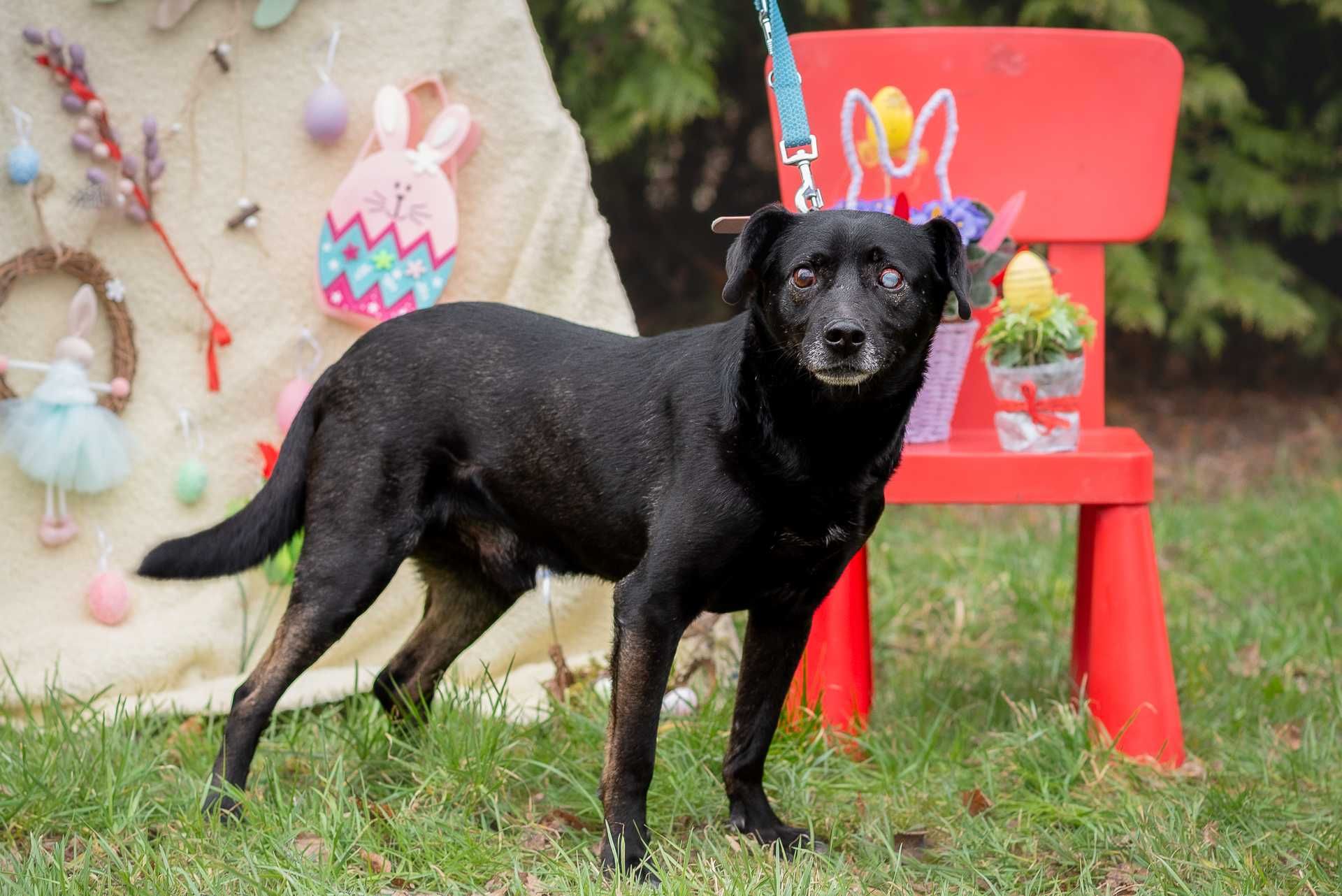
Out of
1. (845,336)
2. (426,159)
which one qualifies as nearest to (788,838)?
(845,336)

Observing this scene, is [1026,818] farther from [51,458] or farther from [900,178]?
[51,458]

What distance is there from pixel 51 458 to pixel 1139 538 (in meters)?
2.78

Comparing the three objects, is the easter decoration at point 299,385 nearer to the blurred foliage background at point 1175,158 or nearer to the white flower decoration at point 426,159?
the white flower decoration at point 426,159

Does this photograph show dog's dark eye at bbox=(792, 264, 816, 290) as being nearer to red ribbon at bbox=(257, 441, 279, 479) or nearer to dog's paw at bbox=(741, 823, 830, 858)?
dog's paw at bbox=(741, 823, 830, 858)

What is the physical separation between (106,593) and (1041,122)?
287 centimetres

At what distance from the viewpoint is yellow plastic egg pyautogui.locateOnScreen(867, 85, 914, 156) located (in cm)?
356

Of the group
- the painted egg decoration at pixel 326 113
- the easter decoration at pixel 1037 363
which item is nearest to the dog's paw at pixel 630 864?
the easter decoration at pixel 1037 363

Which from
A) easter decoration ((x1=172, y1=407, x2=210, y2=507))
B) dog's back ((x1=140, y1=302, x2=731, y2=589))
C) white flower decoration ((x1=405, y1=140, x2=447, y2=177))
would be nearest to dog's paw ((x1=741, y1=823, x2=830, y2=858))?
dog's back ((x1=140, y1=302, x2=731, y2=589))

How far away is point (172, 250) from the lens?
12.6 feet

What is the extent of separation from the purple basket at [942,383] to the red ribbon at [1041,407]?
19 centimetres

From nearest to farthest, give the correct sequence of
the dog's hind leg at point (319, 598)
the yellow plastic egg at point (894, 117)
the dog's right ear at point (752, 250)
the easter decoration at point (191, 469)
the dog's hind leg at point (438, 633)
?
the dog's right ear at point (752, 250)
the dog's hind leg at point (319, 598)
the dog's hind leg at point (438, 633)
the yellow plastic egg at point (894, 117)
the easter decoration at point (191, 469)

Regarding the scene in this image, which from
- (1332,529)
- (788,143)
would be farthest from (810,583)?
(1332,529)

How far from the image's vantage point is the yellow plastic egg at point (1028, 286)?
336 cm

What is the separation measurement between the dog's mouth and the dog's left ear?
11.4 inches
